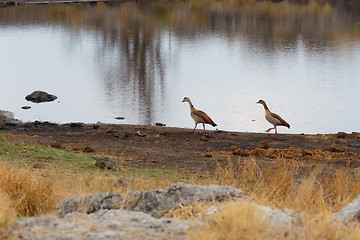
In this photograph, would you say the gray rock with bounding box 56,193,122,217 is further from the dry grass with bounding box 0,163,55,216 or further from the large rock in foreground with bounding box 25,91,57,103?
the large rock in foreground with bounding box 25,91,57,103

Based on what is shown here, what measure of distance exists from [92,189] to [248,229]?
9.69ft

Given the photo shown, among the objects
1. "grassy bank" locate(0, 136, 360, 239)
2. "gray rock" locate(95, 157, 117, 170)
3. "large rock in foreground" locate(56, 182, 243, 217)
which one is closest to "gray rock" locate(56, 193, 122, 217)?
"large rock in foreground" locate(56, 182, 243, 217)

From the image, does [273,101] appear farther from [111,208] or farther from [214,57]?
[111,208]

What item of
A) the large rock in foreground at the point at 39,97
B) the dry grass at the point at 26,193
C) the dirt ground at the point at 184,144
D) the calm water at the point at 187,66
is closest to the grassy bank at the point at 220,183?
the dry grass at the point at 26,193

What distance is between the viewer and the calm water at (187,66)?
20.9 meters

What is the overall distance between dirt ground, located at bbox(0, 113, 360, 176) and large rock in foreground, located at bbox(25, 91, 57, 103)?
136 inches

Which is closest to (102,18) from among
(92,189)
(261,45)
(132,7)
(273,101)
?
(132,7)

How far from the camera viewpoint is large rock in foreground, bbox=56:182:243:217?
19.0 feet

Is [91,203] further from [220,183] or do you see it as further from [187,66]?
[187,66]

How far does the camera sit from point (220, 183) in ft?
25.6

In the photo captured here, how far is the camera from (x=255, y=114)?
20469mm

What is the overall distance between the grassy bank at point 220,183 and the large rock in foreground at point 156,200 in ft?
0.40

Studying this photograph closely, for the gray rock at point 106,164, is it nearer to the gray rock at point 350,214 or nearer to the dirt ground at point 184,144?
the dirt ground at point 184,144

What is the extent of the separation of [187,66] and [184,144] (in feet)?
52.5
